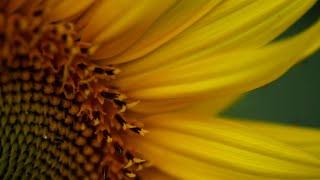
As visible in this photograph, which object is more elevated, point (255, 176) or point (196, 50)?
point (196, 50)

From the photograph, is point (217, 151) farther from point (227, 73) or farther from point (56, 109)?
point (56, 109)

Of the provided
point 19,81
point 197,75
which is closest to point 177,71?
point 197,75

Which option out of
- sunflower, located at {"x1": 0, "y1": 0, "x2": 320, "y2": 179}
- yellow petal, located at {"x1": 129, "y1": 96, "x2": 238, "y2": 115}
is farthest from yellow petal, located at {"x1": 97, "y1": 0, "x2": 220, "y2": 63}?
yellow petal, located at {"x1": 129, "y1": 96, "x2": 238, "y2": 115}

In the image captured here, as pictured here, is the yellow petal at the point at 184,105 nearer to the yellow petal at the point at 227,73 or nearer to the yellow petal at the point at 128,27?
the yellow petal at the point at 227,73

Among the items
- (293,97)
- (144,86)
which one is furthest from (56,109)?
(293,97)

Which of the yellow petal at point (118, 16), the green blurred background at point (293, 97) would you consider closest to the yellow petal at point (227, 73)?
the yellow petal at point (118, 16)

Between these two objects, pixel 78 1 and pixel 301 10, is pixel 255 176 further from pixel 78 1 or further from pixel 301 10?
pixel 78 1
